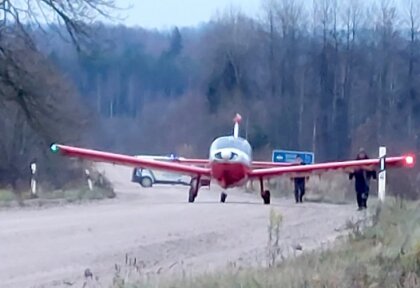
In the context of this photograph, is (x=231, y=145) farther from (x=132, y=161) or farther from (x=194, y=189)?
(x=132, y=161)

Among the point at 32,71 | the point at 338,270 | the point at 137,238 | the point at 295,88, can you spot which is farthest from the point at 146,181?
the point at 338,270

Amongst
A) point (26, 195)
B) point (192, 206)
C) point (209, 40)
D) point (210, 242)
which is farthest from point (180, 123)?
point (210, 242)

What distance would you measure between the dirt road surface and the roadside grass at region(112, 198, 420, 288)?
0.85m

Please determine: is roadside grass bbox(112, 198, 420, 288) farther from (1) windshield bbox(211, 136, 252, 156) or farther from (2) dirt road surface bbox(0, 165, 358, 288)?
(1) windshield bbox(211, 136, 252, 156)

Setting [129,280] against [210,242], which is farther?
[210,242]

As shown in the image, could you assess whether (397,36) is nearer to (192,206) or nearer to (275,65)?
(275,65)

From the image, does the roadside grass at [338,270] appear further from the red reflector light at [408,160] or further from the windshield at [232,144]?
the windshield at [232,144]

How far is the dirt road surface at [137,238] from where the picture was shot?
15.0 m

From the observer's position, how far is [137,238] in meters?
19.0

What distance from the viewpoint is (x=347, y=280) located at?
10.6 metres

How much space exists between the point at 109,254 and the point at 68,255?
1.75 feet

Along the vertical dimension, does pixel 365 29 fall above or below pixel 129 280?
above

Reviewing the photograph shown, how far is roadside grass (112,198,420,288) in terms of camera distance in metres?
10.6

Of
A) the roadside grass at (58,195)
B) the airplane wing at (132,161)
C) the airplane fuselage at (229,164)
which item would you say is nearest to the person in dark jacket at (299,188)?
the airplane fuselage at (229,164)
